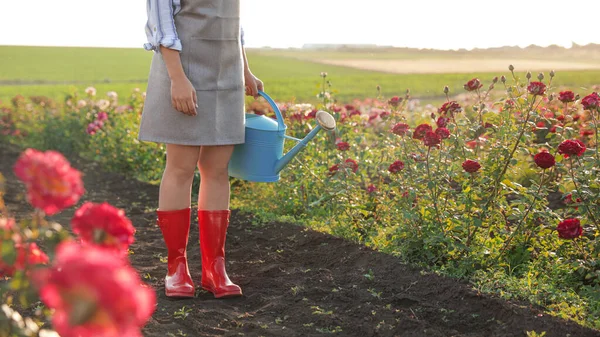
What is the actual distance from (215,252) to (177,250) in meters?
0.16

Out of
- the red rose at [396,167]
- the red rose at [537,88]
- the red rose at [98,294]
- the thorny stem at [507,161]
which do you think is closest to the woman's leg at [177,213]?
the red rose at [396,167]

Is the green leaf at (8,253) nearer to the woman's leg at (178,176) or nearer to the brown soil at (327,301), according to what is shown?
the brown soil at (327,301)

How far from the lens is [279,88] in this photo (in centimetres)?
1928

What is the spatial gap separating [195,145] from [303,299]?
0.74 m

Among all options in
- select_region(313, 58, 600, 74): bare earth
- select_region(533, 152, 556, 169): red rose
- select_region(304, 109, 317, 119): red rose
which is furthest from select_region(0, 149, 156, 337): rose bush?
select_region(313, 58, 600, 74): bare earth

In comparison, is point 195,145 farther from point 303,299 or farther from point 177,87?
point 303,299

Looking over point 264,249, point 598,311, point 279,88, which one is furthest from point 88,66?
point 598,311

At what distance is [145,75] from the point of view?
75.9ft

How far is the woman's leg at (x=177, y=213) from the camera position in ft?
9.51

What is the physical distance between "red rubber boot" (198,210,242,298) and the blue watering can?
24 centimetres

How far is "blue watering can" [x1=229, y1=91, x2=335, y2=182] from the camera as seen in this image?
311 cm

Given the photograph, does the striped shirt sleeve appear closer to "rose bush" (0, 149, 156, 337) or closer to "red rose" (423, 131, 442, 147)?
"red rose" (423, 131, 442, 147)

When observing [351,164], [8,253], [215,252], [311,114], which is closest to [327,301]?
[215,252]

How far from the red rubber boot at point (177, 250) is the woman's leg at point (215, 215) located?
8 cm
